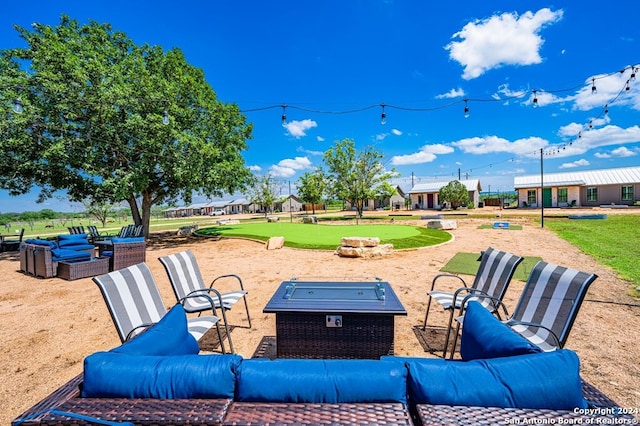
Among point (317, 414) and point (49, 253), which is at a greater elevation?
point (317, 414)

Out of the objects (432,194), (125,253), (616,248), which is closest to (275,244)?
(125,253)

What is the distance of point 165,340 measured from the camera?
6.25ft

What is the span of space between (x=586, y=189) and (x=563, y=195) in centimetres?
215

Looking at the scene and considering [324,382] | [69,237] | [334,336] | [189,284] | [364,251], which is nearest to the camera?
[324,382]

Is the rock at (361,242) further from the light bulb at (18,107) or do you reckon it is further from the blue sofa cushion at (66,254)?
the light bulb at (18,107)

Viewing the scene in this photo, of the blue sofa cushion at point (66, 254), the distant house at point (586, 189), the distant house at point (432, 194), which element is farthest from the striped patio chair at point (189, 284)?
the distant house at point (432, 194)

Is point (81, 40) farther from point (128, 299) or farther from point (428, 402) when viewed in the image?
point (428, 402)

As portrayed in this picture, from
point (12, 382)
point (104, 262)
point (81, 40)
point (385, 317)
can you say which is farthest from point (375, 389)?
point (81, 40)

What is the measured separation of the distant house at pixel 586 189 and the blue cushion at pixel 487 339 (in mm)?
35359

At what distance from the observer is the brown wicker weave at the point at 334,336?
9.58ft

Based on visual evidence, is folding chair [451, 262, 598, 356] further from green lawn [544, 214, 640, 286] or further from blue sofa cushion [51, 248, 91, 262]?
blue sofa cushion [51, 248, 91, 262]

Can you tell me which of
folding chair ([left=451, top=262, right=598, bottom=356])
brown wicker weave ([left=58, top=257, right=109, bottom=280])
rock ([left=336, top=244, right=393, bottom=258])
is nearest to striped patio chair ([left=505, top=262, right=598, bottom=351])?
folding chair ([left=451, top=262, right=598, bottom=356])

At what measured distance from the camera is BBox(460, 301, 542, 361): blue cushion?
1.57 m

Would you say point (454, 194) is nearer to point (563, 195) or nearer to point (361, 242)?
point (563, 195)
